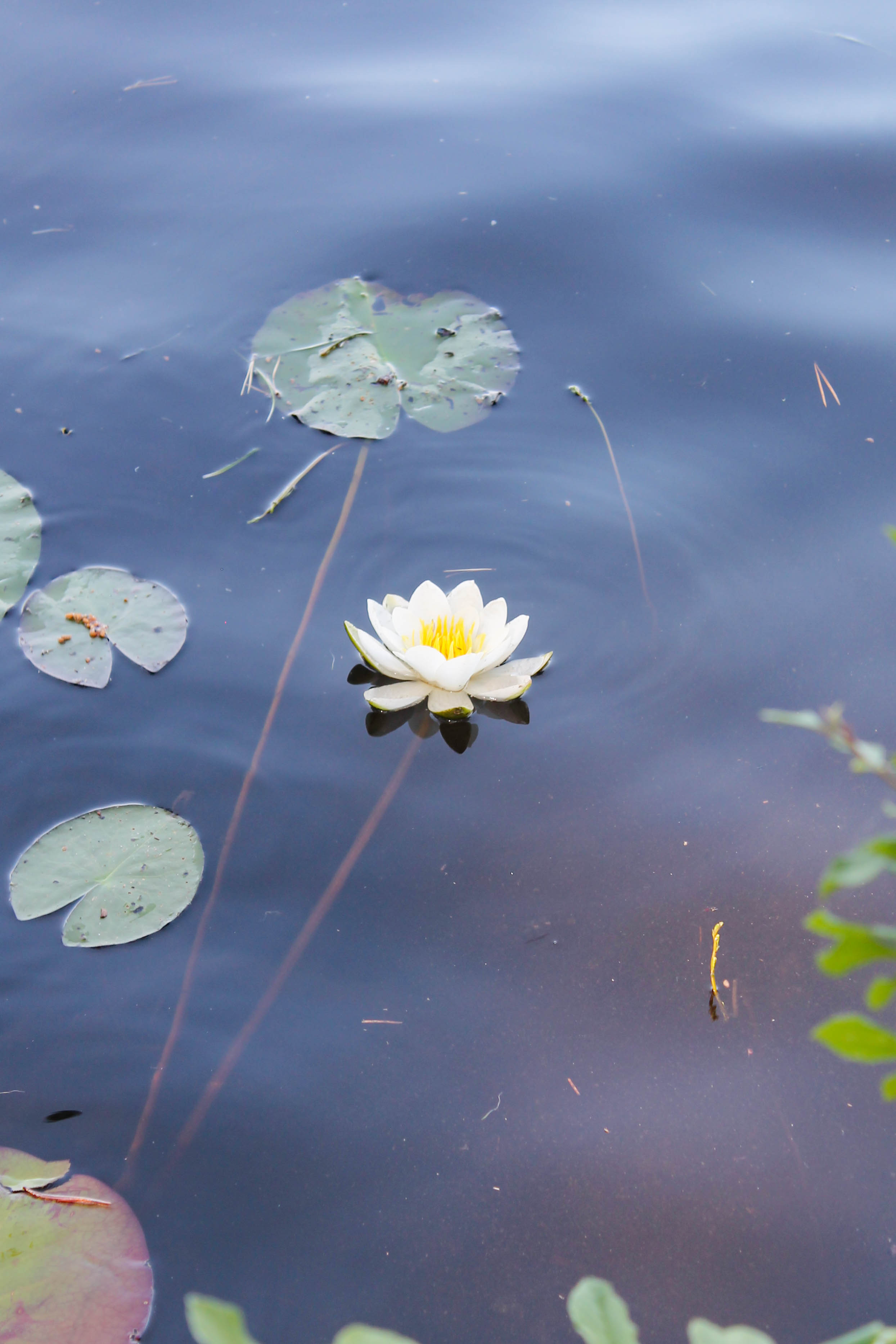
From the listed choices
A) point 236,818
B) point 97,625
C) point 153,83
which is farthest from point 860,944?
point 153,83

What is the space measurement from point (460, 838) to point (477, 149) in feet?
8.42

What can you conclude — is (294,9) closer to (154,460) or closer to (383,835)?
(154,460)

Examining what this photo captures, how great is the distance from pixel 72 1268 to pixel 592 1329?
964mm

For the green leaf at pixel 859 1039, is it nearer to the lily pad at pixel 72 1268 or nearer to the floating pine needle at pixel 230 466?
the lily pad at pixel 72 1268

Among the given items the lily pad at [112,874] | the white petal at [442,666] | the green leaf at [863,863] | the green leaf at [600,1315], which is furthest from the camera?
the white petal at [442,666]

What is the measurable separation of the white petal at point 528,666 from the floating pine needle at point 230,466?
0.89 meters

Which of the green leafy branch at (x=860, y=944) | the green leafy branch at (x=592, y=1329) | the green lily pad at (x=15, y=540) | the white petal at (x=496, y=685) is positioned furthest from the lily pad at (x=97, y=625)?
the green leafy branch at (x=860, y=944)

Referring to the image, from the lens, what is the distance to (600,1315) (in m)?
0.52

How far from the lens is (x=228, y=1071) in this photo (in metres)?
1.38

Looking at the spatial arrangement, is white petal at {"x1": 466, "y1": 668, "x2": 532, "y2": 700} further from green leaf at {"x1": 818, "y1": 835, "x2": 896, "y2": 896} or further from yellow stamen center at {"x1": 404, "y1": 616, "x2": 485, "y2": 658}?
green leaf at {"x1": 818, "y1": 835, "x2": 896, "y2": 896}

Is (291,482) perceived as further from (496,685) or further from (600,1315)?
(600,1315)

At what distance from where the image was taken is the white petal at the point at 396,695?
184cm

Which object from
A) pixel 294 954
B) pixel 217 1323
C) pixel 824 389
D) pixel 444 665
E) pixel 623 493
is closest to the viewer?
pixel 217 1323

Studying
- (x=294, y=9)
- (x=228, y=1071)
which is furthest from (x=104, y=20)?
(x=228, y=1071)
